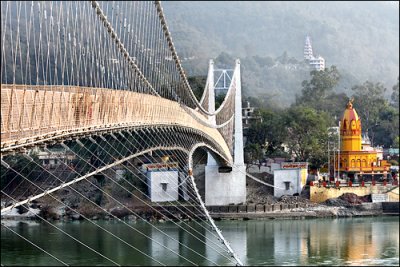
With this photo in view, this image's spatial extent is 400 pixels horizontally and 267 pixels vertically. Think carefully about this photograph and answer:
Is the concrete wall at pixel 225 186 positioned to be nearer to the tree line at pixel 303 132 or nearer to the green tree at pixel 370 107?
the tree line at pixel 303 132

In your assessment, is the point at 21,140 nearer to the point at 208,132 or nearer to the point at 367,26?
the point at 208,132

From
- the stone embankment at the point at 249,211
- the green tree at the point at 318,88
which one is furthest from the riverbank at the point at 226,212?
the green tree at the point at 318,88

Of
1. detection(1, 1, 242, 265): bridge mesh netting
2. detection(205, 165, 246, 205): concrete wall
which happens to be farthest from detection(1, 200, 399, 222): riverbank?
detection(205, 165, 246, 205): concrete wall

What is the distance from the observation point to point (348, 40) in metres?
120

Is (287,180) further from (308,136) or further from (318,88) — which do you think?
(318,88)

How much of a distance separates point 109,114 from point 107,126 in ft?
2.75

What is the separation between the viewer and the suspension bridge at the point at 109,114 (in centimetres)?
1569

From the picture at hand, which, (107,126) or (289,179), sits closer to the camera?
(107,126)

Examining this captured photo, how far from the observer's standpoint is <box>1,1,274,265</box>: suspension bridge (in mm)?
15688

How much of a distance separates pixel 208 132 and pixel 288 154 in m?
15.4

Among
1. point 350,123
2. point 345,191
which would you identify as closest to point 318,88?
point 350,123

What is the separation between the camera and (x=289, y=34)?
119 m

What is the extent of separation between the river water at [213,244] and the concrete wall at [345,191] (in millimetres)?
3483

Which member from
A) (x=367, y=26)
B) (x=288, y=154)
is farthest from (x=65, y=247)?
(x=367, y=26)
